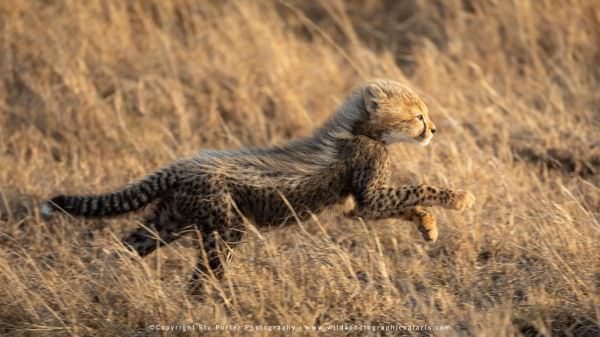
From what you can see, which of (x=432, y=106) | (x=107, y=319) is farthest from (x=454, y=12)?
(x=107, y=319)

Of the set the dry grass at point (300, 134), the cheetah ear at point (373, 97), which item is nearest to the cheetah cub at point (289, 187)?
the cheetah ear at point (373, 97)

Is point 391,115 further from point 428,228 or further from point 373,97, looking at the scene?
point 428,228

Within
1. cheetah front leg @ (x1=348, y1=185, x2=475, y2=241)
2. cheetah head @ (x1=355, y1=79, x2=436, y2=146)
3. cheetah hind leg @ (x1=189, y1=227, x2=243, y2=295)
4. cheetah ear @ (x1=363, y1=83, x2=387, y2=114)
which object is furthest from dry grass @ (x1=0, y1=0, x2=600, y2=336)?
cheetah ear @ (x1=363, y1=83, x2=387, y2=114)

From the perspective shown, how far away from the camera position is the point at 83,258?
4582mm

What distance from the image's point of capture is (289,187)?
423 cm

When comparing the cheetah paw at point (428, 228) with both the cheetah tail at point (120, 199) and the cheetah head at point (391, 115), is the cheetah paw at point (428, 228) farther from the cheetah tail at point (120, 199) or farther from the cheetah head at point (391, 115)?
the cheetah tail at point (120, 199)

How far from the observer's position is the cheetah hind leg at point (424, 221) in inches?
171

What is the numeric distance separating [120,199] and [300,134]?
102 inches

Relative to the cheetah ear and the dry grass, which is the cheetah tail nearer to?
the dry grass

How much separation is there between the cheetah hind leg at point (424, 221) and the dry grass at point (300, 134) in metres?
0.13

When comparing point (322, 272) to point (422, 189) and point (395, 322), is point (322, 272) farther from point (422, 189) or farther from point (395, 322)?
point (422, 189)

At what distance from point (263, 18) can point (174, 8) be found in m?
0.88

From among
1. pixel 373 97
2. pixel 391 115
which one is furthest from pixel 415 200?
pixel 373 97

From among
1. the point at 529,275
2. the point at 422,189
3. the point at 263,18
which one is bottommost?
the point at 529,275
